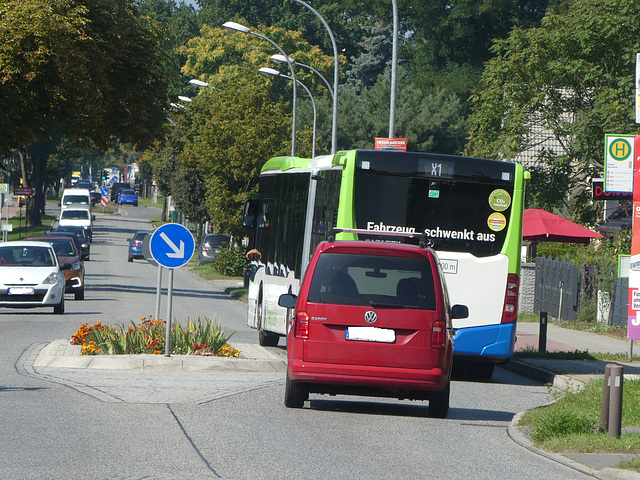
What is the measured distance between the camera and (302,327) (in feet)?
36.6

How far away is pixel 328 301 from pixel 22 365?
6.00 m

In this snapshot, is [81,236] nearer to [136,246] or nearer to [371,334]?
[136,246]

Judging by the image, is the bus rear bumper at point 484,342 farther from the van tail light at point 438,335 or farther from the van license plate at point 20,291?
the van license plate at point 20,291

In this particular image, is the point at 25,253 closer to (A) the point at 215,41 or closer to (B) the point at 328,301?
(B) the point at 328,301

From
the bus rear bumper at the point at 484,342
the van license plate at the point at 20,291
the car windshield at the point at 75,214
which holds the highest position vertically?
the car windshield at the point at 75,214

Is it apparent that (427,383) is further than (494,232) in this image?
No

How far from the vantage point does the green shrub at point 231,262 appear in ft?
162

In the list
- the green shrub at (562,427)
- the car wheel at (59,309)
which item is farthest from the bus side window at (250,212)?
the green shrub at (562,427)

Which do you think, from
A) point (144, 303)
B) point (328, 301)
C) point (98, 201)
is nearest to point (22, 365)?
point (328, 301)

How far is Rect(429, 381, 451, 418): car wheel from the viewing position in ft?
37.5

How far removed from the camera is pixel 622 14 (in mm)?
32719

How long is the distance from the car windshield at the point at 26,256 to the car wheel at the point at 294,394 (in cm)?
1566

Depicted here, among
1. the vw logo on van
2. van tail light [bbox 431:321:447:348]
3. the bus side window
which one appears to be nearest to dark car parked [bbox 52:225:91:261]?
the bus side window

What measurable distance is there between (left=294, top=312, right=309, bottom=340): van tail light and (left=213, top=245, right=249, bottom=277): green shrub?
38.2 meters
